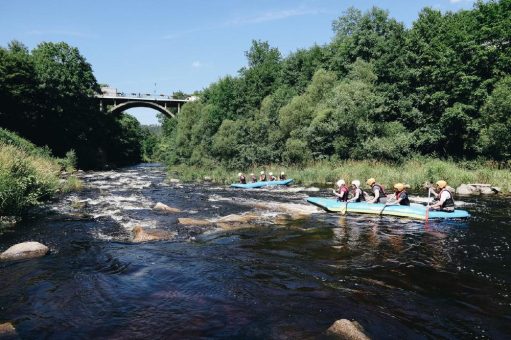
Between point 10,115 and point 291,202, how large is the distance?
3825cm

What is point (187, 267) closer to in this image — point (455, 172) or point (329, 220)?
point (329, 220)

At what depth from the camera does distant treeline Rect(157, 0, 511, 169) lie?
98.3ft

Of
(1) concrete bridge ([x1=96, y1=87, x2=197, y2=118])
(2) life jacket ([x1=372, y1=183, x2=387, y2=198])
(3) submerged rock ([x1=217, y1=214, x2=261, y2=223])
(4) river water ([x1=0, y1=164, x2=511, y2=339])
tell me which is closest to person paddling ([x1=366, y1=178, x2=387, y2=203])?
(2) life jacket ([x1=372, y1=183, x2=387, y2=198])

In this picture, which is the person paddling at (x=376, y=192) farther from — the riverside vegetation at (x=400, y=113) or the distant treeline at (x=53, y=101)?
the distant treeline at (x=53, y=101)

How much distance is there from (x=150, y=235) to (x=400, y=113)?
28.3 meters

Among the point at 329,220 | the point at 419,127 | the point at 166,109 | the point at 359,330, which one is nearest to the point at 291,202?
the point at 329,220

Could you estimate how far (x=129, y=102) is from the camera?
80562mm

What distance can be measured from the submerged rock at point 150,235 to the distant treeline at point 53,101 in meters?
38.7

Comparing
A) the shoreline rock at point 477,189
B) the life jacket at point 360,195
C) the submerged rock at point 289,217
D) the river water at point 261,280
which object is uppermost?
the life jacket at point 360,195

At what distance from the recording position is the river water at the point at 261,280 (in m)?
6.10

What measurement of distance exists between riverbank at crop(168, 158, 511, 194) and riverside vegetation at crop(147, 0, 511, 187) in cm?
8

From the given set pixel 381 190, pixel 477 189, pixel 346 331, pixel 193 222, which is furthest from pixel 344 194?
pixel 346 331

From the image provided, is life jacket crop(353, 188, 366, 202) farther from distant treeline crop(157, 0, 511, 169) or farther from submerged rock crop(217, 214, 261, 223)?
distant treeline crop(157, 0, 511, 169)

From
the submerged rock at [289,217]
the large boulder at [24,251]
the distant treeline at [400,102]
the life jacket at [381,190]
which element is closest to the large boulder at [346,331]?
the large boulder at [24,251]
